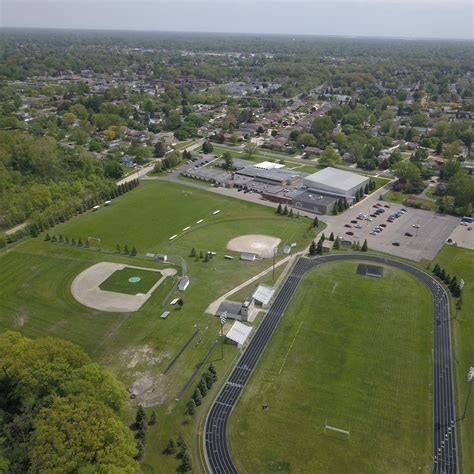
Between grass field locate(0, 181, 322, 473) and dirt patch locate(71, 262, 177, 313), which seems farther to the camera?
dirt patch locate(71, 262, 177, 313)

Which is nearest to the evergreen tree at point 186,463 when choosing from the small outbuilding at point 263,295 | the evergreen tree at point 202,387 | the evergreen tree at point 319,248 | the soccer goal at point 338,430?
the evergreen tree at point 202,387

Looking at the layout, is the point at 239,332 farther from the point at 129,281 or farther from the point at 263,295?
the point at 129,281

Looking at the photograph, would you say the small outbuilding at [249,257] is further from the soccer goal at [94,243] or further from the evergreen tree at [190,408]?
the evergreen tree at [190,408]

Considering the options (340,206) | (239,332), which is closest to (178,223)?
(340,206)

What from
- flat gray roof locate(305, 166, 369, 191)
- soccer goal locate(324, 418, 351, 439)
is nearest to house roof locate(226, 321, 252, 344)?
soccer goal locate(324, 418, 351, 439)

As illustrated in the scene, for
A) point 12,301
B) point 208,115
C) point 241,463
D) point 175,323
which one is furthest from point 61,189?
point 208,115

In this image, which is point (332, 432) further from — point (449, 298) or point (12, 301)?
point (12, 301)

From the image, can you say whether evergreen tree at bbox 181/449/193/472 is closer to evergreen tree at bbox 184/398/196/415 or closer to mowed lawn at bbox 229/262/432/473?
mowed lawn at bbox 229/262/432/473
